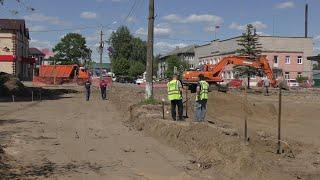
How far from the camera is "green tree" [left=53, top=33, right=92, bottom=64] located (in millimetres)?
148250

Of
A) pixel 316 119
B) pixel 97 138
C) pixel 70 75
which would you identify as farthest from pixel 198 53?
pixel 97 138

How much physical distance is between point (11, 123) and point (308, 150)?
459 inches

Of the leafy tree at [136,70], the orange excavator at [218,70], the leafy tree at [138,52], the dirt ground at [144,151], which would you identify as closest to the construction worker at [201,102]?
the dirt ground at [144,151]

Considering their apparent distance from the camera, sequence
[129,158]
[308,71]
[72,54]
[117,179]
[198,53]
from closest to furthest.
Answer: [117,179], [129,158], [308,71], [198,53], [72,54]

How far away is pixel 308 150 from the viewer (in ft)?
51.7

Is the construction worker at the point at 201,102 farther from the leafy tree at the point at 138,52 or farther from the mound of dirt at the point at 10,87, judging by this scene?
the leafy tree at the point at 138,52

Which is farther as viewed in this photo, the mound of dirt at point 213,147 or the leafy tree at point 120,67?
the leafy tree at point 120,67

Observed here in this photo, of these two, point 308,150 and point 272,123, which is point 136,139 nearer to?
point 308,150

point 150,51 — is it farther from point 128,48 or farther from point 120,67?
point 128,48

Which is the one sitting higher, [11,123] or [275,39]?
[275,39]

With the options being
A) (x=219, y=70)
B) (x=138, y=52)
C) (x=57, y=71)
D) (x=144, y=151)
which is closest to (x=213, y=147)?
(x=144, y=151)

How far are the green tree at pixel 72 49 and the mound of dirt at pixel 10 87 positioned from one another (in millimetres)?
99846

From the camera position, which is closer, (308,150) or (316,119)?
(308,150)

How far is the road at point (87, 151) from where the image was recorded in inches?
472
